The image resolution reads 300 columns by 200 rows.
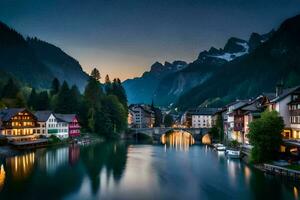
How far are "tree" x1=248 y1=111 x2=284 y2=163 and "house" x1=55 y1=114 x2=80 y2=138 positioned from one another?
77913 mm

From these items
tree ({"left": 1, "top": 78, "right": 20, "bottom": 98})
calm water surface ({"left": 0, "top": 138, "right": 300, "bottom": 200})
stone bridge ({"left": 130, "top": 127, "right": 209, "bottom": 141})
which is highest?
tree ({"left": 1, "top": 78, "right": 20, "bottom": 98})

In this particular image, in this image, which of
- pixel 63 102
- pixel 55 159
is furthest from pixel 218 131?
pixel 55 159

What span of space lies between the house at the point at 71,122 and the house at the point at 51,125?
1.56 metres

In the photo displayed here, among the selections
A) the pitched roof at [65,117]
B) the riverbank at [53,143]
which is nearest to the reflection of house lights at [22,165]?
the riverbank at [53,143]

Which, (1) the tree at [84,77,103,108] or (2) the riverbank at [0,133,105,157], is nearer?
(2) the riverbank at [0,133,105,157]

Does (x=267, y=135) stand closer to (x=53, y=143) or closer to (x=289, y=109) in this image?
(x=289, y=109)

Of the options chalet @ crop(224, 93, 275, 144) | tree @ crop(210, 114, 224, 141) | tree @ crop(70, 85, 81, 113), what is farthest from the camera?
tree @ crop(70, 85, 81, 113)

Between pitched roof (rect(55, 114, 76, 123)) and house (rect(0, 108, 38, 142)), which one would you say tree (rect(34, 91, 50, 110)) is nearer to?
pitched roof (rect(55, 114, 76, 123))

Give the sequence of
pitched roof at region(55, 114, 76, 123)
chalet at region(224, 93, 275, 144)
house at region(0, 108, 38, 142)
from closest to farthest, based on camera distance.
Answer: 1. chalet at region(224, 93, 275, 144)
2. house at region(0, 108, 38, 142)
3. pitched roof at region(55, 114, 76, 123)

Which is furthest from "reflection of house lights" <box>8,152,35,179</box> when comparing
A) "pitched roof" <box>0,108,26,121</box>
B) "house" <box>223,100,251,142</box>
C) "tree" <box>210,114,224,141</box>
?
"tree" <box>210,114,224,141</box>

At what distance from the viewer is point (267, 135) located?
6481cm

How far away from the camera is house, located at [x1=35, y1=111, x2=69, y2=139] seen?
124m

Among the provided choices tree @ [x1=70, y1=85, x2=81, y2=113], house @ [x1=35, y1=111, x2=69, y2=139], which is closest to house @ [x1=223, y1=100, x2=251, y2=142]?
house @ [x1=35, y1=111, x2=69, y2=139]

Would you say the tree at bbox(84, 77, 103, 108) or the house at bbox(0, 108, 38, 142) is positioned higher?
the tree at bbox(84, 77, 103, 108)
